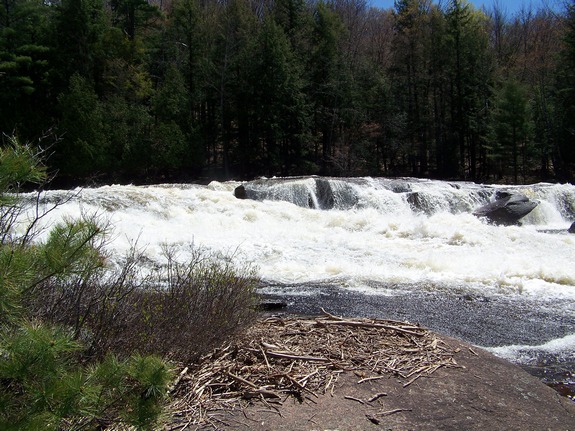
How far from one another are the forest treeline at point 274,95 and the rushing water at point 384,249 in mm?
13763

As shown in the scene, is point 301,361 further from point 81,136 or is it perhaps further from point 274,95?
point 274,95

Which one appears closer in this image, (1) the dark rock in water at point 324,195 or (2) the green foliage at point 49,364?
(2) the green foliage at point 49,364

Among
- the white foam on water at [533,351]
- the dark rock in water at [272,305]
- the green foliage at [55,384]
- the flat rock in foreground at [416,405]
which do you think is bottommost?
the white foam on water at [533,351]

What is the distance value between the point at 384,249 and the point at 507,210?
8.23m

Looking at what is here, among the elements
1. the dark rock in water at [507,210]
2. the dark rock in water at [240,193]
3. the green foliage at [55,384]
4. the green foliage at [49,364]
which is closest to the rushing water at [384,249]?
the dark rock in water at [240,193]

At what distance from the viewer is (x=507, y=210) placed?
61.6ft

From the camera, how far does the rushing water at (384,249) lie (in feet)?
25.8

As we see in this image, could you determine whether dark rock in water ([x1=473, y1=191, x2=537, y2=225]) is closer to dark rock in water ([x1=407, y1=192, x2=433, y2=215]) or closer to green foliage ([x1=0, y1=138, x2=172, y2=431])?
dark rock in water ([x1=407, y1=192, x2=433, y2=215])

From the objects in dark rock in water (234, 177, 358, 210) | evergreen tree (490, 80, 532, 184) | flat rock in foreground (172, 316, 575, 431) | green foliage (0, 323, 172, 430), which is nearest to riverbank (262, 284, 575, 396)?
flat rock in foreground (172, 316, 575, 431)

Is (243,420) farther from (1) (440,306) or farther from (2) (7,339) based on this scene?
(1) (440,306)

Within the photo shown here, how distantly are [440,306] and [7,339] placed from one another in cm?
744

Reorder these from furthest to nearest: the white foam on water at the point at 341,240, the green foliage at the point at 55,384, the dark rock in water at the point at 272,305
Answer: the white foam on water at the point at 341,240 → the dark rock in water at the point at 272,305 → the green foliage at the point at 55,384

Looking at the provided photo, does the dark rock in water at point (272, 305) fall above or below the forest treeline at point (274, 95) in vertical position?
below

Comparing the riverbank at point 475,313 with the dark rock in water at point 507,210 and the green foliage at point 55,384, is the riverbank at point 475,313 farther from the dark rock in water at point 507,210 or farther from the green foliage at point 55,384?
the dark rock in water at point 507,210
